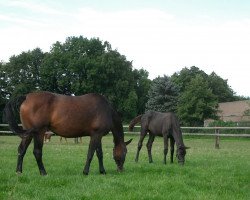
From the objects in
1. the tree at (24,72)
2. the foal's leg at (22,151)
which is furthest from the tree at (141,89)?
the foal's leg at (22,151)

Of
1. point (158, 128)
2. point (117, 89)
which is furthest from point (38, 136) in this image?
point (117, 89)

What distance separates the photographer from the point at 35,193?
649 centimetres

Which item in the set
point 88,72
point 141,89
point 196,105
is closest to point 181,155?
point 196,105

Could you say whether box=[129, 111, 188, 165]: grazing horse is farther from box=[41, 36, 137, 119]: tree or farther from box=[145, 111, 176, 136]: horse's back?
box=[41, 36, 137, 119]: tree

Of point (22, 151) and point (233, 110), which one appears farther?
point (233, 110)

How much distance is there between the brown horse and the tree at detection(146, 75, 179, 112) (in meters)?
44.8

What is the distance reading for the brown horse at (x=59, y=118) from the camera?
8.70 meters

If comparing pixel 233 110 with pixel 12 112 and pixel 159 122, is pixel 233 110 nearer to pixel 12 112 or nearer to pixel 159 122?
pixel 159 122

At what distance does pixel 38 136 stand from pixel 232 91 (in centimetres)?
9164

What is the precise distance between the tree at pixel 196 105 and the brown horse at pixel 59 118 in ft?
144

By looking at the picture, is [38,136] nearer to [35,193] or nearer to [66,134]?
[66,134]

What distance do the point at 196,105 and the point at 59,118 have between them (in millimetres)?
45636

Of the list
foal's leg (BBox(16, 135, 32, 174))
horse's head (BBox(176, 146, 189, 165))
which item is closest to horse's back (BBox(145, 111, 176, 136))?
horse's head (BBox(176, 146, 189, 165))

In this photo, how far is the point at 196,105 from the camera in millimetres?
53156
